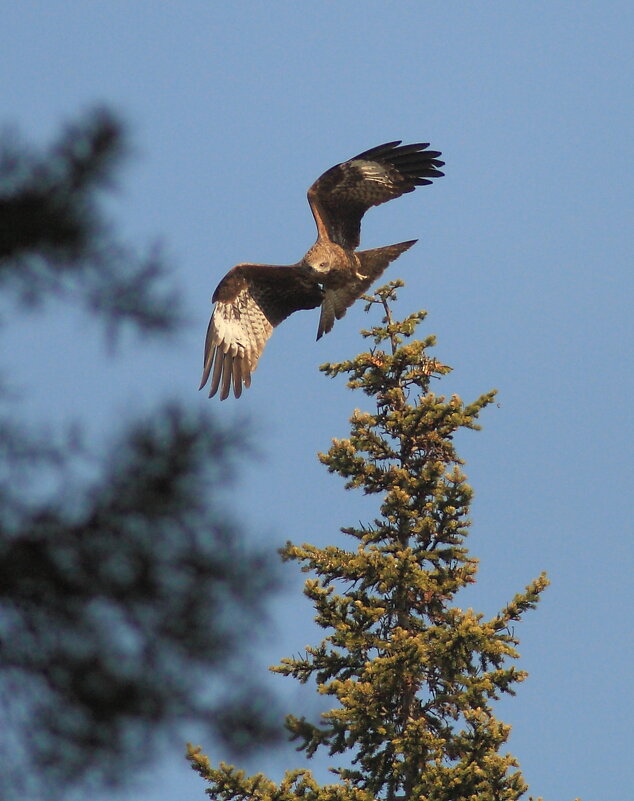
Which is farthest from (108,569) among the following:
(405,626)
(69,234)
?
(405,626)

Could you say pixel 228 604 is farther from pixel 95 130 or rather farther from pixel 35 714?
pixel 95 130

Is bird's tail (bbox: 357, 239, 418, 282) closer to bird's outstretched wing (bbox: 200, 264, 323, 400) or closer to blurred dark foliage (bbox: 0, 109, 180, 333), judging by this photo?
bird's outstretched wing (bbox: 200, 264, 323, 400)

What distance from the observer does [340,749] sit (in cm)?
A: 1143

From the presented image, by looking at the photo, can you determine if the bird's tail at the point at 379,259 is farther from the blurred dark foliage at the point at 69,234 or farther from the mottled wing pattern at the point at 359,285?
the blurred dark foliage at the point at 69,234

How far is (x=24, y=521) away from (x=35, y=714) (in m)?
0.41

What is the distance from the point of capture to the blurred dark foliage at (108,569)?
299 cm

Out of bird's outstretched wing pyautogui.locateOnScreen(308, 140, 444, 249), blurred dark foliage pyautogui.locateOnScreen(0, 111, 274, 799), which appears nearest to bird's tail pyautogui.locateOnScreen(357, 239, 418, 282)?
bird's outstretched wing pyautogui.locateOnScreen(308, 140, 444, 249)

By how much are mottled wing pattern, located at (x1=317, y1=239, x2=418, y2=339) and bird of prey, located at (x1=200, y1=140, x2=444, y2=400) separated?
0.01 m

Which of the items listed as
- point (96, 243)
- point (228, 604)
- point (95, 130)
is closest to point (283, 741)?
point (228, 604)

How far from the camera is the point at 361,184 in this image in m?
16.0

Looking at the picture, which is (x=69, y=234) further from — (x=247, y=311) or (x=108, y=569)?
(x=247, y=311)

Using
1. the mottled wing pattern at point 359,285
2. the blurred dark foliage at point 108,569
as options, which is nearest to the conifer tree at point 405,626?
→ the mottled wing pattern at point 359,285

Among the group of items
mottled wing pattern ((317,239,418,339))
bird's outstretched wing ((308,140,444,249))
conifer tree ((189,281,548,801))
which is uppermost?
bird's outstretched wing ((308,140,444,249))

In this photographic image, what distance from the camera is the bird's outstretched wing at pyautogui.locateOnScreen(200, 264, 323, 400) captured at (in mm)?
15570
